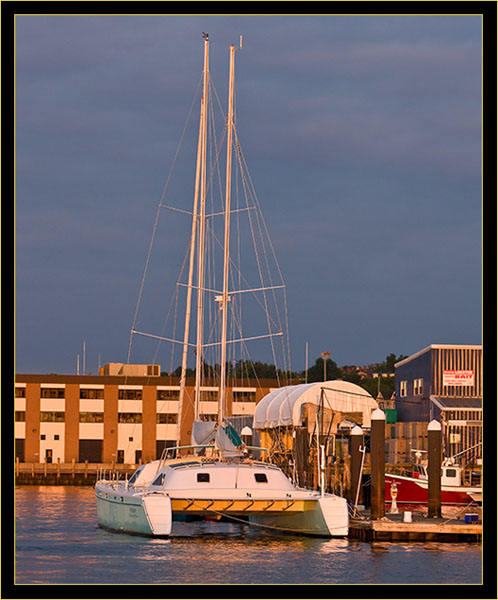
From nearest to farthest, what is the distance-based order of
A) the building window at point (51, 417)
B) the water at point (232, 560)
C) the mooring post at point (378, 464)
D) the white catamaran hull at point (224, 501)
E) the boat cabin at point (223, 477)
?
the water at point (232, 560) < the white catamaran hull at point (224, 501) < the boat cabin at point (223, 477) < the mooring post at point (378, 464) < the building window at point (51, 417)

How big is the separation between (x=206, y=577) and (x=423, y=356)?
126 ft

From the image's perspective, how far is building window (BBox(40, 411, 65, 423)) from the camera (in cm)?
11112

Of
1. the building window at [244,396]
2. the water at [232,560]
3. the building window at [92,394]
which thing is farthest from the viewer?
the building window at [244,396]

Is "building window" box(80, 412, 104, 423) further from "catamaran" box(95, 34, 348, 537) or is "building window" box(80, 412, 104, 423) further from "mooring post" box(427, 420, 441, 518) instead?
"mooring post" box(427, 420, 441, 518)

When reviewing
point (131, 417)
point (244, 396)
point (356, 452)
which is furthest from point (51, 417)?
point (356, 452)

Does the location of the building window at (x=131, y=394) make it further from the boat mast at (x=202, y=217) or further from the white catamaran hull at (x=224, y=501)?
the white catamaran hull at (x=224, y=501)

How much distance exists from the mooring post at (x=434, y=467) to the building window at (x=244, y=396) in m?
75.2

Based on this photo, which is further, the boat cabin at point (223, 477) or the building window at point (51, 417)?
the building window at point (51, 417)

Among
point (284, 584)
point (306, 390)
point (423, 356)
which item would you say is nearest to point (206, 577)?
point (284, 584)

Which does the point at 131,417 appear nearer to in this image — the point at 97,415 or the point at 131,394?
the point at 131,394

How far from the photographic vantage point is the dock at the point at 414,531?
3578cm

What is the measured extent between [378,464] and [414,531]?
2595 millimetres

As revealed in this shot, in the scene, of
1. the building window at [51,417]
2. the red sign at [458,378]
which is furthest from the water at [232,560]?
the building window at [51,417]

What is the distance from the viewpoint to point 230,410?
363 feet
